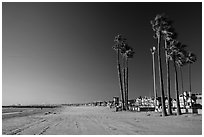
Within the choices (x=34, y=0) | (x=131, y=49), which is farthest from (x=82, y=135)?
(x=131, y=49)

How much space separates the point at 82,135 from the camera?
42.6 ft

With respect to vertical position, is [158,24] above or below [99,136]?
above

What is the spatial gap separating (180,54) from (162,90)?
20.2 feet

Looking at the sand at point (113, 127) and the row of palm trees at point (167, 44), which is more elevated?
the row of palm trees at point (167, 44)

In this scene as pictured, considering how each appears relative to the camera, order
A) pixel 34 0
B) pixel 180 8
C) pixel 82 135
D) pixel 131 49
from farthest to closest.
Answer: pixel 131 49
pixel 180 8
pixel 34 0
pixel 82 135

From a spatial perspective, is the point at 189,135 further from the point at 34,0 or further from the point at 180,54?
the point at 180,54

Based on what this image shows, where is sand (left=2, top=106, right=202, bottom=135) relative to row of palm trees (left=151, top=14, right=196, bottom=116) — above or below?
below

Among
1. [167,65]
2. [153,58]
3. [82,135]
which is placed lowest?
[82,135]

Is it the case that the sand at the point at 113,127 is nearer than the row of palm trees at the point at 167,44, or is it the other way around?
the sand at the point at 113,127

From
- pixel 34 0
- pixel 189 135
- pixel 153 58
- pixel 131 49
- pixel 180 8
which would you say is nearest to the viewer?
pixel 189 135

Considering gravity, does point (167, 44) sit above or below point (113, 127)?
above

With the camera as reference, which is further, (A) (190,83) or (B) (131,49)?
(A) (190,83)

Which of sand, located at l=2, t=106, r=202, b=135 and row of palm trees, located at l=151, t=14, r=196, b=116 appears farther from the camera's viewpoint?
row of palm trees, located at l=151, t=14, r=196, b=116

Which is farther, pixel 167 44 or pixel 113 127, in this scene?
pixel 167 44
